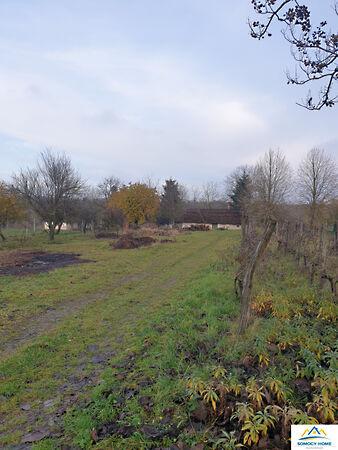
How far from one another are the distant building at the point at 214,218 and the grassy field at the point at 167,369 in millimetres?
49300

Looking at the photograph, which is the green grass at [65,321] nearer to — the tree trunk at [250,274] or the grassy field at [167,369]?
the grassy field at [167,369]

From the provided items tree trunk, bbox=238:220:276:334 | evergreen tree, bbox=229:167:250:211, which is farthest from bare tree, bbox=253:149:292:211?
tree trunk, bbox=238:220:276:334

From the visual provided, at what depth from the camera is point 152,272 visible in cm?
1369

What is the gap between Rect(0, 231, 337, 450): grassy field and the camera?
2975 mm

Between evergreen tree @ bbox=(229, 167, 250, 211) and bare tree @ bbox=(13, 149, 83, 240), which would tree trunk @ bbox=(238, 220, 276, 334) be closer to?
bare tree @ bbox=(13, 149, 83, 240)

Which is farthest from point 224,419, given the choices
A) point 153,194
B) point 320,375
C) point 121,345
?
point 153,194

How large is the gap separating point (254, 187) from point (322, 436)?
1631 inches

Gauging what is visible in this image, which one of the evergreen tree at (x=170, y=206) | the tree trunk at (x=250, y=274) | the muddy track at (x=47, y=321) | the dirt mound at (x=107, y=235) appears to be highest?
Answer: the evergreen tree at (x=170, y=206)

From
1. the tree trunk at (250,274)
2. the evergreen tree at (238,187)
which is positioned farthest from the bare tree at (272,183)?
the tree trunk at (250,274)

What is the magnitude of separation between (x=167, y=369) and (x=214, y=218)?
183 ft

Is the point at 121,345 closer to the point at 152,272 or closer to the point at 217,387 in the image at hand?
the point at 217,387

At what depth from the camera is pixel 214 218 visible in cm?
5944

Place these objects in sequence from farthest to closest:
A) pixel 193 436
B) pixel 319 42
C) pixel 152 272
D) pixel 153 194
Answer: pixel 153 194 → pixel 152 272 → pixel 319 42 → pixel 193 436

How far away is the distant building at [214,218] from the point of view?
189ft
